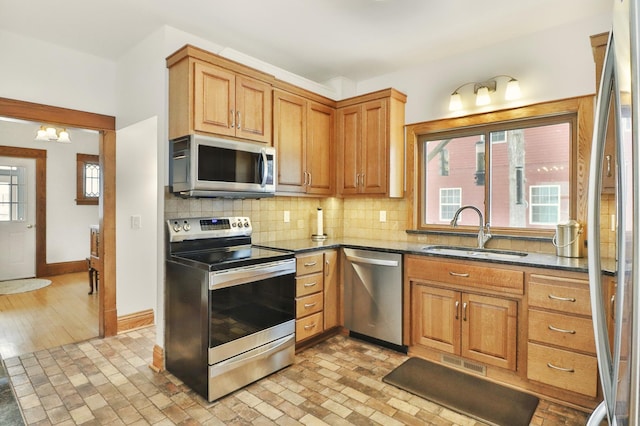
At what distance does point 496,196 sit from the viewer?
306 cm

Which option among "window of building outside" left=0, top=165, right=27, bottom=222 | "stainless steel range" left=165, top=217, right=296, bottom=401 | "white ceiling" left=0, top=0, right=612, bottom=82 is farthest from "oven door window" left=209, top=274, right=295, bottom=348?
"window of building outside" left=0, top=165, right=27, bottom=222

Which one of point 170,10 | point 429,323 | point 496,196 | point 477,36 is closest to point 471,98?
point 477,36

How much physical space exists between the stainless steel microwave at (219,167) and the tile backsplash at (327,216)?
0.75 ft

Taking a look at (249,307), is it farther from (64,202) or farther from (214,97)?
(64,202)

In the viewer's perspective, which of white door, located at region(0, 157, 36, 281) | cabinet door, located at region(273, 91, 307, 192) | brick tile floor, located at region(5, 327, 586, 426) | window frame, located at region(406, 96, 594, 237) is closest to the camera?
brick tile floor, located at region(5, 327, 586, 426)

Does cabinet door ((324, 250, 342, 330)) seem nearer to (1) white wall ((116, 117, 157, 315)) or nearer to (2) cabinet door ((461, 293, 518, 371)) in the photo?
(2) cabinet door ((461, 293, 518, 371))

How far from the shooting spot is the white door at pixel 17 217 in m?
5.50

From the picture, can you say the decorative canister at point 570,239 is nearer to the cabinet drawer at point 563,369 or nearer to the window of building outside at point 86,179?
the cabinet drawer at point 563,369

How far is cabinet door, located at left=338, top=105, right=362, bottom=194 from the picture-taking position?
3.52 meters

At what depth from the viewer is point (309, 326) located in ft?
9.79

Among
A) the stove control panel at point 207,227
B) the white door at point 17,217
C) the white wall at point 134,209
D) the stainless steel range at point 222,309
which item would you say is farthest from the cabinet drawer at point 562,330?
the white door at point 17,217

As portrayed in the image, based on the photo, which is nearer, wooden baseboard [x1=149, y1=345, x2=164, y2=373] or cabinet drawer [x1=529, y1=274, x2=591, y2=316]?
cabinet drawer [x1=529, y1=274, x2=591, y2=316]

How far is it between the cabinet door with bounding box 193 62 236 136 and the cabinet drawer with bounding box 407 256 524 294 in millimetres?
1766

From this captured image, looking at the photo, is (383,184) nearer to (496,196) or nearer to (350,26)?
(496,196)
